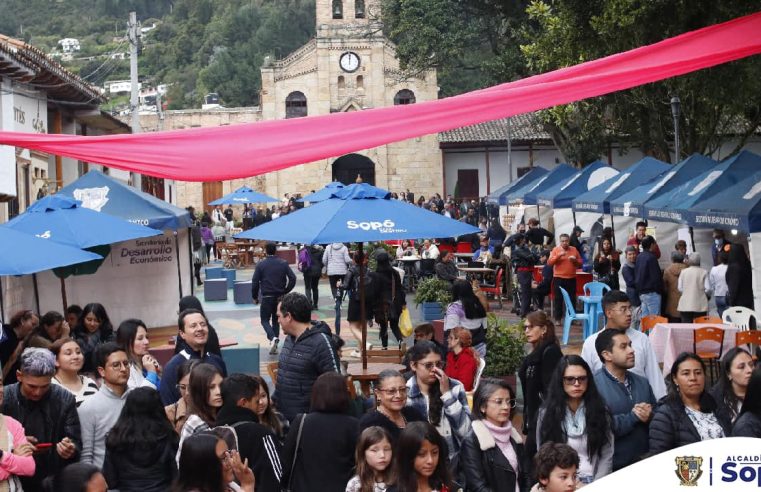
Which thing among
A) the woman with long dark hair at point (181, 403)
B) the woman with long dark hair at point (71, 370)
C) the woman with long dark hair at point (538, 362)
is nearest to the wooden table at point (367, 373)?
the woman with long dark hair at point (538, 362)

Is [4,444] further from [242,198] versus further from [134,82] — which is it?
[242,198]

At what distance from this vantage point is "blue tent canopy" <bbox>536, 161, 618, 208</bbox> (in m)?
21.9

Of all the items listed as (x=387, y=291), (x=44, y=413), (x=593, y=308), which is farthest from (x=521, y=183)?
(x=44, y=413)

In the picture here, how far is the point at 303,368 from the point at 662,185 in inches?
424

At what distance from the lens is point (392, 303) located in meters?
13.8

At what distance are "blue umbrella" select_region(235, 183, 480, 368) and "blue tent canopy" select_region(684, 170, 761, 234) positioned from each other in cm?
314

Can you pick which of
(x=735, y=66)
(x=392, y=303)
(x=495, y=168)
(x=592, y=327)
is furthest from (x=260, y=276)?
(x=495, y=168)

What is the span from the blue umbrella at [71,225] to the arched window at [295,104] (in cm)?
4382

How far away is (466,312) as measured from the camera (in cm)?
1041

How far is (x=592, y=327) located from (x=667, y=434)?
953cm

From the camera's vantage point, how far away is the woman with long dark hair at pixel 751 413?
222 inches

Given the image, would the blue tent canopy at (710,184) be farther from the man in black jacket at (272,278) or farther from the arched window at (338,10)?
the arched window at (338,10)

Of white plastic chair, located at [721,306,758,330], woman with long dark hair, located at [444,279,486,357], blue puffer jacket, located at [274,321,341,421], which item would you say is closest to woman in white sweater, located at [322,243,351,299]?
white plastic chair, located at [721,306,758,330]

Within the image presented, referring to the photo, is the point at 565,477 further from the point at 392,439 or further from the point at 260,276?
the point at 260,276
